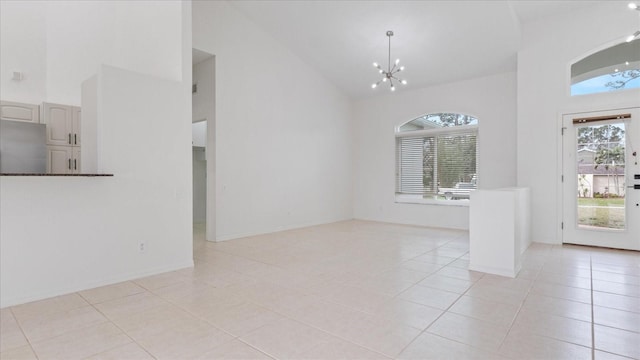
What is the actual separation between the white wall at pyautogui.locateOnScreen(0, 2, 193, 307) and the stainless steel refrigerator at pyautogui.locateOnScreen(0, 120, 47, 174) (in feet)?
2.12

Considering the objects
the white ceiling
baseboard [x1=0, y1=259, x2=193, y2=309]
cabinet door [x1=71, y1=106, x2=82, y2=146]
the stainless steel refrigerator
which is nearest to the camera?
baseboard [x1=0, y1=259, x2=193, y2=309]

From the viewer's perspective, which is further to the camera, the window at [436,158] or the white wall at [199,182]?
the white wall at [199,182]

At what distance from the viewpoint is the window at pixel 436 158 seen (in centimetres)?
741

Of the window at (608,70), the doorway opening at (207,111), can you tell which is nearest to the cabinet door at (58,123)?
the doorway opening at (207,111)

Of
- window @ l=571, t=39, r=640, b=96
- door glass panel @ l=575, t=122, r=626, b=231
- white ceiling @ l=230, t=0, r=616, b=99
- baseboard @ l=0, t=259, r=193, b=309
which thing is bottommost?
baseboard @ l=0, t=259, r=193, b=309

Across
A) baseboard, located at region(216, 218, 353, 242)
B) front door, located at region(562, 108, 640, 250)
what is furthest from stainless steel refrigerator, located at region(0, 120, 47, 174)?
front door, located at region(562, 108, 640, 250)

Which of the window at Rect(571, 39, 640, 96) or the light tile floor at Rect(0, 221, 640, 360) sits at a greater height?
the window at Rect(571, 39, 640, 96)

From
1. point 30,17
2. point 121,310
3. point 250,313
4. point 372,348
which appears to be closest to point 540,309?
point 372,348

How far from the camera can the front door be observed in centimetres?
521

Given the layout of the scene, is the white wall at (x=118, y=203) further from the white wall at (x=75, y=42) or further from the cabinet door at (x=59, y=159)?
the cabinet door at (x=59, y=159)

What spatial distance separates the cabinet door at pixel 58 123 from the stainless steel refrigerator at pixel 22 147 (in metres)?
0.15

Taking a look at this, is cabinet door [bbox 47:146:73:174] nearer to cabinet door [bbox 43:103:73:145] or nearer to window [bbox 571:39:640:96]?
cabinet door [bbox 43:103:73:145]

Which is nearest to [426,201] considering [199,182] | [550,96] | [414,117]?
[414,117]

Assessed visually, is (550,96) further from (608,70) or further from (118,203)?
(118,203)
